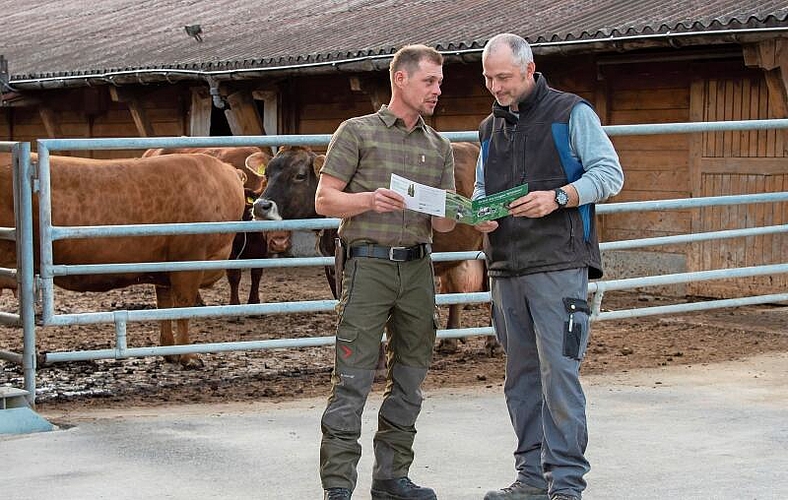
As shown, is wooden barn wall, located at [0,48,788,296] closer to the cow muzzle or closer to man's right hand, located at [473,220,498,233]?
the cow muzzle

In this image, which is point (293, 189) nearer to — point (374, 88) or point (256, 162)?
point (256, 162)

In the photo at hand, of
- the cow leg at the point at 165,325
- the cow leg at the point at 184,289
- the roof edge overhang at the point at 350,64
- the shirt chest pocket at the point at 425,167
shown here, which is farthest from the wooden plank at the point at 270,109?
the shirt chest pocket at the point at 425,167

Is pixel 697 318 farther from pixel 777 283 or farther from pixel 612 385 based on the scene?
pixel 612 385

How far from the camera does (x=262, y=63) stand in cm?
1502

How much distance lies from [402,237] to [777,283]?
709 centimetres

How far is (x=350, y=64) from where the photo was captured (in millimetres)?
13773

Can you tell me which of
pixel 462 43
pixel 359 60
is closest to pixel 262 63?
pixel 359 60

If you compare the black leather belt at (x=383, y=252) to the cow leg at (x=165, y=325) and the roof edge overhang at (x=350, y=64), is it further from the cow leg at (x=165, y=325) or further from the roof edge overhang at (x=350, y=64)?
the roof edge overhang at (x=350, y=64)

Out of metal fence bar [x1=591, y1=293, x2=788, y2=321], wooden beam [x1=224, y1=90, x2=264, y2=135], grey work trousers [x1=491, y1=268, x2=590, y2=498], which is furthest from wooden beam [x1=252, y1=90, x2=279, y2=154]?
grey work trousers [x1=491, y1=268, x2=590, y2=498]

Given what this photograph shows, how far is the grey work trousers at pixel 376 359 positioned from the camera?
5.07 metres

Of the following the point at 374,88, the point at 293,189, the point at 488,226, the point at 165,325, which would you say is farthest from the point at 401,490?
the point at 374,88

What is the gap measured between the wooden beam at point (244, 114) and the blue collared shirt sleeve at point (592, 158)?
37.4 feet

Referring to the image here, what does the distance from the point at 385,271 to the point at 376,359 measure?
33 cm

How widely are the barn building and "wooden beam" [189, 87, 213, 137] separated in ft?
0.06
